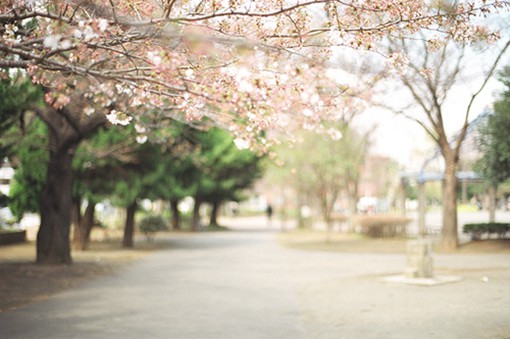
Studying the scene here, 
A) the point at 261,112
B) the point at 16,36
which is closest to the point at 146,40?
the point at 261,112

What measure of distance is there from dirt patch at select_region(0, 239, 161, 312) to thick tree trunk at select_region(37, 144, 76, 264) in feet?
1.46

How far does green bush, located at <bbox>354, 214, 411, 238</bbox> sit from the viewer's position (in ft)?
107

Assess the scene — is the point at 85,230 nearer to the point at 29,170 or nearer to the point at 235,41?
the point at 29,170

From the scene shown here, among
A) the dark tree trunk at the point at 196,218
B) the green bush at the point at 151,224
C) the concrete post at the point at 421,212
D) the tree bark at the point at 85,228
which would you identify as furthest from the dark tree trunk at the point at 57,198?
the dark tree trunk at the point at 196,218

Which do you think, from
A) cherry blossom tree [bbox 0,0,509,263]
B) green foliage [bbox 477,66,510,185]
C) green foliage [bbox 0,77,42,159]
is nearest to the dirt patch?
green foliage [bbox 0,77,42,159]

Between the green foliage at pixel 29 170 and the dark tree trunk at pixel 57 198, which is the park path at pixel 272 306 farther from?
the green foliage at pixel 29 170

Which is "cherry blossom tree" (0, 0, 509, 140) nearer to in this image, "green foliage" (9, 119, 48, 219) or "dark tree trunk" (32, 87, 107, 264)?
"dark tree trunk" (32, 87, 107, 264)

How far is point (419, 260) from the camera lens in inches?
555

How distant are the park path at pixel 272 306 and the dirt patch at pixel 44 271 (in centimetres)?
61

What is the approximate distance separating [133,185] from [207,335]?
17.7 meters

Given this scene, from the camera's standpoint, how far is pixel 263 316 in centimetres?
1032

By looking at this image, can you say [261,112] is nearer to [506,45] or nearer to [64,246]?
[64,246]

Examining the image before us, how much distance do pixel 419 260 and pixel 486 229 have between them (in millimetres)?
13615

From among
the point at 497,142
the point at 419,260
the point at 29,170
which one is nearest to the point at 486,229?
the point at 497,142
